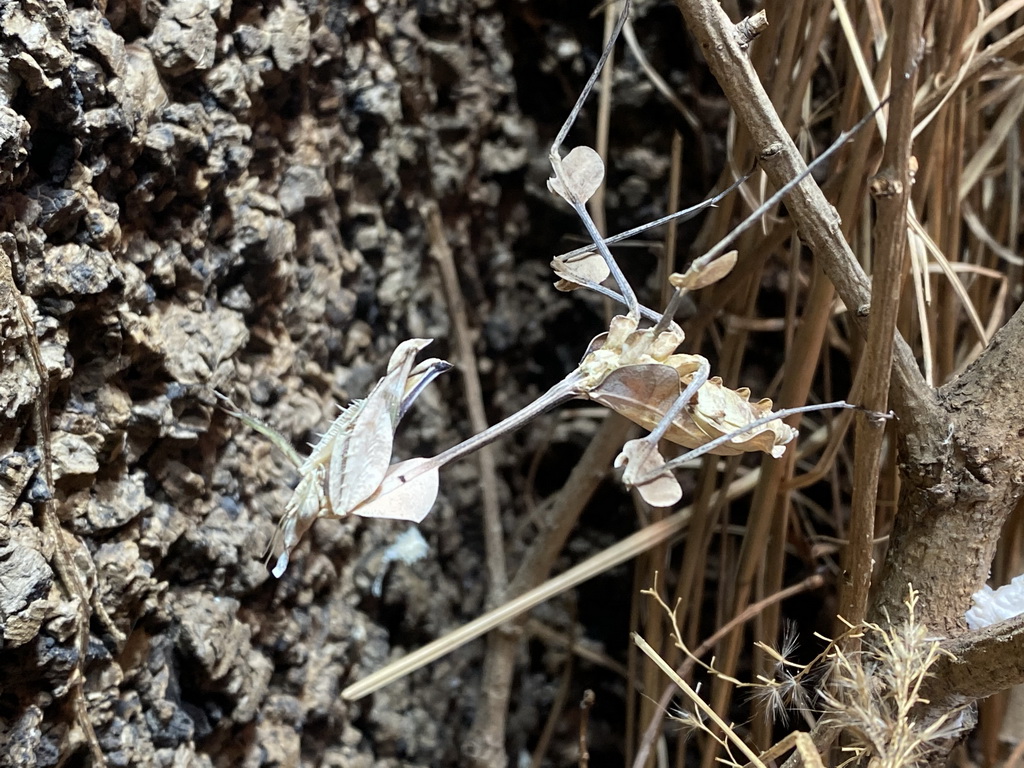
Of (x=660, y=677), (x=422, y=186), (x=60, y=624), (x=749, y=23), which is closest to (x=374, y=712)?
(x=660, y=677)

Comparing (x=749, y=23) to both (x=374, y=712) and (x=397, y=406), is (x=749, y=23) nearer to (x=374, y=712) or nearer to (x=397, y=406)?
(x=397, y=406)

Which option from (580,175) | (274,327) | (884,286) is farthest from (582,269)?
(274,327)

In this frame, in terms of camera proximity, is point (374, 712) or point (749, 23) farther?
point (374, 712)

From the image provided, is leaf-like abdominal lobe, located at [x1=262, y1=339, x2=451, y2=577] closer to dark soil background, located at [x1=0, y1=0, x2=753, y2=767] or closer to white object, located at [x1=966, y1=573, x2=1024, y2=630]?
dark soil background, located at [x1=0, y1=0, x2=753, y2=767]

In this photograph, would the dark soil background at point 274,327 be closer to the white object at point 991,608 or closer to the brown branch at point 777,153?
the brown branch at point 777,153

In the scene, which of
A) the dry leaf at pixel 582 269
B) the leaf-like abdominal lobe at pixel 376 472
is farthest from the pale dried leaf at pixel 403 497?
the dry leaf at pixel 582 269

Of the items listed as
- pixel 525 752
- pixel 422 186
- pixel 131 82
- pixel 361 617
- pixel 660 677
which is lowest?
pixel 525 752

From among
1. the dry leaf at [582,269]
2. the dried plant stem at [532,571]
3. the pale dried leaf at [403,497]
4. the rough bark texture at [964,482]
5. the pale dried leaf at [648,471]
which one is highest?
the dry leaf at [582,269]

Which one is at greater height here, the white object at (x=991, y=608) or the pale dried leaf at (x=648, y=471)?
the pale dried leaf at (x=648, y=471)
